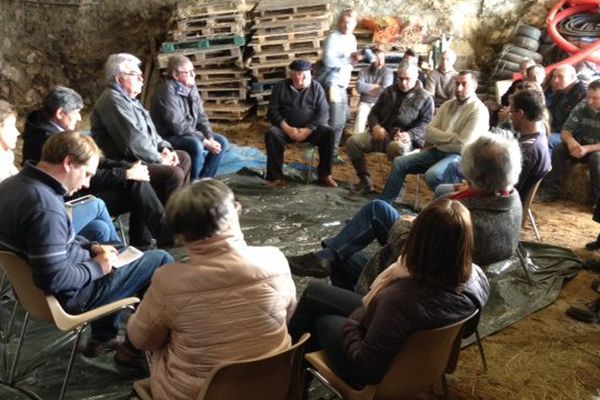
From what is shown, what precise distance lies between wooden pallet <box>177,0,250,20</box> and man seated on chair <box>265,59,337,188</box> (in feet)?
8.50

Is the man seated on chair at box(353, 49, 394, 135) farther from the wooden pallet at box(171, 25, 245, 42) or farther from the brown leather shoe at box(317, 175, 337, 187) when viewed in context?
the wooden pallet at box(171, 25, 245, 42)

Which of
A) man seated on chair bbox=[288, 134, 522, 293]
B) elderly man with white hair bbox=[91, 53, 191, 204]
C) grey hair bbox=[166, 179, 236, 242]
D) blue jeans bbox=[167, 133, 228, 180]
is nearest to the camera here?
grey hair bbox=[166, 179, 236, 242]

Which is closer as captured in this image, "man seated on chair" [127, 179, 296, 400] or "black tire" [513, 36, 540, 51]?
"man seated on chair" [127, 179, 296, 400]

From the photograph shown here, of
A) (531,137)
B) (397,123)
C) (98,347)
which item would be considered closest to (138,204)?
(98,347)

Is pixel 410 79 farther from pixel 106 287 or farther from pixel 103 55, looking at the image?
pixel 103 55

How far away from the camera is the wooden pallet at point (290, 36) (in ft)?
25.3

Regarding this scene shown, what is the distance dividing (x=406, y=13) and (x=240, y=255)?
714 centimetres

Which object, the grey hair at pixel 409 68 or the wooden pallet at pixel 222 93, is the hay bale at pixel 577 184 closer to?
the grey hair at pixel 409 68

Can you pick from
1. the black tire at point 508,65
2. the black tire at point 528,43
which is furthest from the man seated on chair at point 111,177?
the black tire at point 528,43

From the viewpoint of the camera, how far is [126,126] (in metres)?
4.25

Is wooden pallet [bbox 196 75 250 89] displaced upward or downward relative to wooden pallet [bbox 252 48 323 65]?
downward

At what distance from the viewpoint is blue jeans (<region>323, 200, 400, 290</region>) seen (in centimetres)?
344

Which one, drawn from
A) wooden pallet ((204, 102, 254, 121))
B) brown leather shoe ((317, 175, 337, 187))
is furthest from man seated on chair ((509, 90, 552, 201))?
Result: wooden pallet ((204, 102, 254, 121))

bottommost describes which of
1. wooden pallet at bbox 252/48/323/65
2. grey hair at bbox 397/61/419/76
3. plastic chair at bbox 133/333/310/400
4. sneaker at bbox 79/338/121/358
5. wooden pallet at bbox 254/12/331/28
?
sneaker at bbox 79/338/121/358
